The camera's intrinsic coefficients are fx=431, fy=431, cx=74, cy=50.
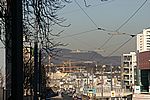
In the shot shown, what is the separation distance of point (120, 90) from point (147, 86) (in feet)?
70.7

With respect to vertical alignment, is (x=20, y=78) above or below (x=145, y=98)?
above

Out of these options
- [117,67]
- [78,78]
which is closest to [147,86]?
[78,78]

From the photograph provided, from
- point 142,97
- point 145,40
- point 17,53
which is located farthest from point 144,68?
point 17,53

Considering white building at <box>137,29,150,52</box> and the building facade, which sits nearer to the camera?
the building facade

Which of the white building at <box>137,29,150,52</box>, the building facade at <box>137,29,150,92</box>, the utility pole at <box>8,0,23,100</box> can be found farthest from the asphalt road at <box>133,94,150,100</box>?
the utility pole at <box>8,0,23,100</box>

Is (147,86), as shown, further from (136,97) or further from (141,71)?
(136,97)

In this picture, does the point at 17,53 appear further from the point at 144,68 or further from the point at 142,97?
the point at 144,68

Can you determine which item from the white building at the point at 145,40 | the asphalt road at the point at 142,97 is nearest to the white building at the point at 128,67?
the white building at the point at 145,40

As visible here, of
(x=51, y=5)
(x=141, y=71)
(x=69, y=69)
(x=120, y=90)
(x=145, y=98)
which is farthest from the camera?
(x=69, y=69)

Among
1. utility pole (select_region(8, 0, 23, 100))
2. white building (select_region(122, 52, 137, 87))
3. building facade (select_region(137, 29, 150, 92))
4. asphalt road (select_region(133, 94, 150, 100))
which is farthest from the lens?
white building (select_region(122, 52, 137, 87))

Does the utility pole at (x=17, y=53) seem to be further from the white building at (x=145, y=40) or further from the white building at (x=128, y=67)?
the white building at (x=128, y=67)

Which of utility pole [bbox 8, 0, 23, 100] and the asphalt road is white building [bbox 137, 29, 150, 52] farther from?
utility pole [bbox 8, 0, 23, 100]

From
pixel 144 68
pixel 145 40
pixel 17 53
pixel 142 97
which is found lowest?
pixel 142 97

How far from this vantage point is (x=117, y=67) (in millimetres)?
130750
